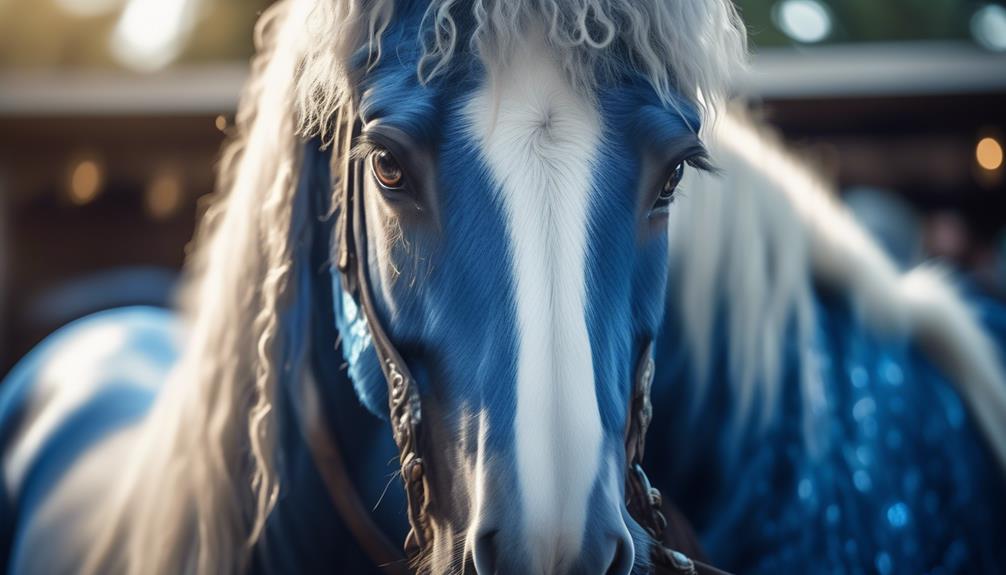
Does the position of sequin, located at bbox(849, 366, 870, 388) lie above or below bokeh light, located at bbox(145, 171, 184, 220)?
below

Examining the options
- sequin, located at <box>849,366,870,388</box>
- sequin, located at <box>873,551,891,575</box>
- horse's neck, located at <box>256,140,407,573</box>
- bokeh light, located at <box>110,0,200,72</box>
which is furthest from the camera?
bokeh light, located at <box>110,0,200,72</box>

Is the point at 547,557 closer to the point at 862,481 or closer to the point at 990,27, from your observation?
the point at 862,481

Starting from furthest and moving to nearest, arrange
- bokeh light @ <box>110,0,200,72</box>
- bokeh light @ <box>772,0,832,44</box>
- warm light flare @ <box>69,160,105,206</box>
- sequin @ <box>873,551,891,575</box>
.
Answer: warm light flare @ <box>69,160,105,206</box>, bokeh light @ <box>110,0,200,72</box>, bokeh light @ <box>772,0,832,44</box>, sequin @ <box>873,551,891,575</box>

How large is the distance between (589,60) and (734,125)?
22.6 inches

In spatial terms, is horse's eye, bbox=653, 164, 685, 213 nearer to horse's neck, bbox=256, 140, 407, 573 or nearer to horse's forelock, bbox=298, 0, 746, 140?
horse's forelock, bbox=298, 0, 746, 140

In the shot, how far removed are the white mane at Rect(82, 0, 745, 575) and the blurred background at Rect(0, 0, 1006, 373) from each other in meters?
2.51

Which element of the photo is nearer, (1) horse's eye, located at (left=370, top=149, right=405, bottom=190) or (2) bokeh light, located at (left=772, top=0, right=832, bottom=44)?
(1) horse's eye, located at (left=370, top=149, right=405, bottom=190)

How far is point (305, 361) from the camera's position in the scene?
0.91 metres

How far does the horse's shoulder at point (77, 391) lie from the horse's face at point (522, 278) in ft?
3.21

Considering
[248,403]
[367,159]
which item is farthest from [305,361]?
[367,159]

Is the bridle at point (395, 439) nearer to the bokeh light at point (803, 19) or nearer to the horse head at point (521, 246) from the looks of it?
the horse head at point (521, 246)

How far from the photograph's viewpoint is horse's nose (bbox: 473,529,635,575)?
1.99 feet

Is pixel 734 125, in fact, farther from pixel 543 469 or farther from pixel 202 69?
pixel 202 69


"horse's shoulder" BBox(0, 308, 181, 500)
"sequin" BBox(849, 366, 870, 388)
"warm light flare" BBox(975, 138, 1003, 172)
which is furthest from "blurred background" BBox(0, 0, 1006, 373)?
"sequin" BBox(849, 366, 870, 388)
